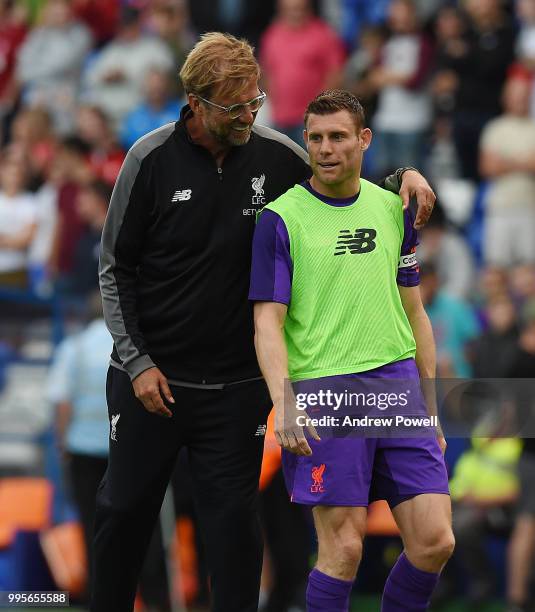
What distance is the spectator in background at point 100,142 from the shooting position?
14.1 meters

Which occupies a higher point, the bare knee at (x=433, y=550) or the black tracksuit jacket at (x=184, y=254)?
the black tracksuit jacket at (x=184, y=254)

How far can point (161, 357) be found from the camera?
619 cm

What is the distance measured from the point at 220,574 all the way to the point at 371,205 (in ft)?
5.22

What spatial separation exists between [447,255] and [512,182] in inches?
45.1

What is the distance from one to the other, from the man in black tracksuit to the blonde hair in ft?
0.09

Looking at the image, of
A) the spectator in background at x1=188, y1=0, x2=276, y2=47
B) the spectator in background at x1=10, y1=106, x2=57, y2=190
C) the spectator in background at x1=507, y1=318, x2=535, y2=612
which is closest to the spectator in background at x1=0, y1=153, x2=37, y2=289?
the spectator in background at x1=10, y1=106, x2=57, y2=190

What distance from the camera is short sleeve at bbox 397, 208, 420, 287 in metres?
6.07

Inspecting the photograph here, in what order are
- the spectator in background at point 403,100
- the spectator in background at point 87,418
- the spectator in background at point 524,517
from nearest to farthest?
the spectator in background at point 87,418
the spectator in background at point 524,517
the spectator in background at point 403,100

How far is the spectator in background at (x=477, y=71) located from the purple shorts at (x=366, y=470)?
8.04 m

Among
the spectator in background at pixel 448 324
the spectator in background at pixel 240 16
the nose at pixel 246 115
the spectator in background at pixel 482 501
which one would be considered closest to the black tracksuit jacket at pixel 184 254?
the nose at pixel 246 115

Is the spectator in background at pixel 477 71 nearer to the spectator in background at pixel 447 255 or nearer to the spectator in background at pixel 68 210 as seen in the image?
the spectator in background at pixel 447 255

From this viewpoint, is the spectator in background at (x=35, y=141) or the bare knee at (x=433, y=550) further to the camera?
the spectator in background at (x=35, y=141)

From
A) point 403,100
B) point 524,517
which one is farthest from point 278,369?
point 403,100

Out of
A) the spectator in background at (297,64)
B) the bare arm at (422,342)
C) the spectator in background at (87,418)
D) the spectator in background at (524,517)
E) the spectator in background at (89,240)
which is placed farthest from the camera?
the spectator in background at (297,64)
